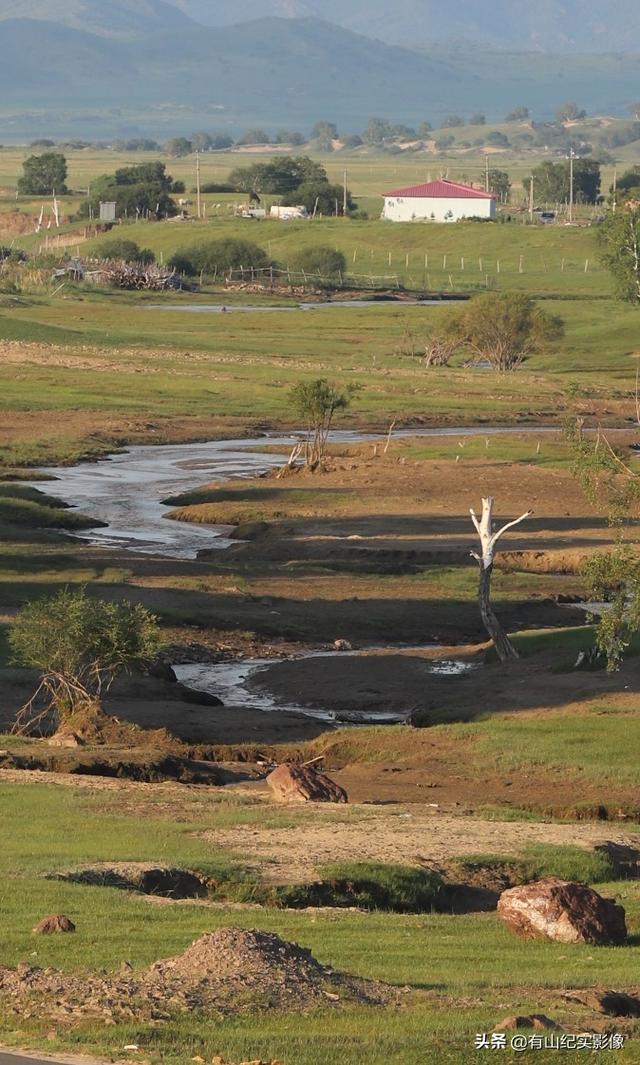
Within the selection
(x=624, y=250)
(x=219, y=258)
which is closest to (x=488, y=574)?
(x=624, y=250)

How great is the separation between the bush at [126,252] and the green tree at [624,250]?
53.4 m

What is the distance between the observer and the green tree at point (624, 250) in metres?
126

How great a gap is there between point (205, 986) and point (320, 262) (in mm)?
158248

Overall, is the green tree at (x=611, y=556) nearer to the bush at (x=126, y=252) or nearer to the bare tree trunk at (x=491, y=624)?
the bare tree trunk at (x=491, y=624)

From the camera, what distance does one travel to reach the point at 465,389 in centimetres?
10131

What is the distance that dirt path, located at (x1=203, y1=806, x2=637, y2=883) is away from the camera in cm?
2164

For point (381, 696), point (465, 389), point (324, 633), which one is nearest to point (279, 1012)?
point (381, 696)

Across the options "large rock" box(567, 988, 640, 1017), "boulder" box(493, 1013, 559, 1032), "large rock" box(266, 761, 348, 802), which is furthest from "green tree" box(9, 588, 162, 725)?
"boulder" box(493, 1013, 559, 1032)

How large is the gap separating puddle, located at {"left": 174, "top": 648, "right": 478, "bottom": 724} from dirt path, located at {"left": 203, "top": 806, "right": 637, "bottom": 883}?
1074 centimetres

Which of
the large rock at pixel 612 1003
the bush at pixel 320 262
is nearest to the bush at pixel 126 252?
the bush at pixel 320 262

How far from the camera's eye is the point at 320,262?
170125 mm

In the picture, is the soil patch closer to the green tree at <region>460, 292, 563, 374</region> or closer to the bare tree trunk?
the bare tree trunk

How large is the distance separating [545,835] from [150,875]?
6278mm

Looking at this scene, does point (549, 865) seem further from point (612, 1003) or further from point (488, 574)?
point (488, 574)
